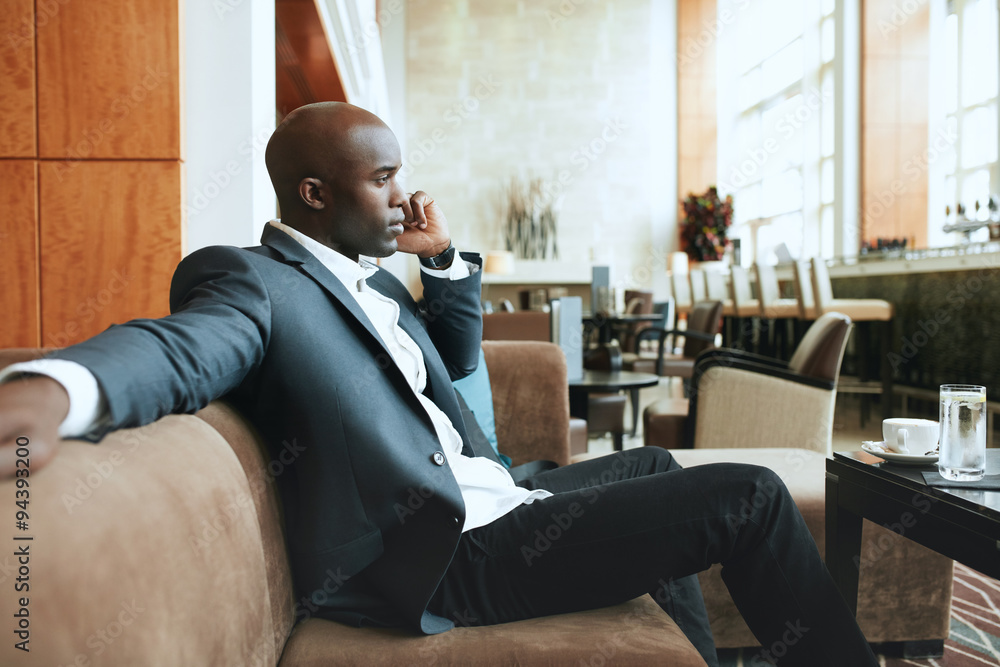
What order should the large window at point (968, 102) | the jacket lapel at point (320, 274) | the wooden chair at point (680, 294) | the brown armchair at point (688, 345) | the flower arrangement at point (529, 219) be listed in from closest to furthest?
the jacket lapel at point (320, 274)
the brown armchair at point (688, 345)
the large window at point (968, 102)
the wooden chair at point (680, 294)
the flower arrangement at point (529, 219)

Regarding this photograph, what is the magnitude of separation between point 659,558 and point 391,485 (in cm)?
40

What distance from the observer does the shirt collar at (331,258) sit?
1.12 meters

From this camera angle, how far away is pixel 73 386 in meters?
0.57

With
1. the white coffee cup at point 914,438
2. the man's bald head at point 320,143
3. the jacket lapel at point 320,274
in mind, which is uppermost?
the man's bald head at point 320,143

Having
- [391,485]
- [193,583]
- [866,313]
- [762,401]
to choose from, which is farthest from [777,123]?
[193,583]

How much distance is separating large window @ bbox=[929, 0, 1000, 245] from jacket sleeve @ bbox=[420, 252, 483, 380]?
5.97 m

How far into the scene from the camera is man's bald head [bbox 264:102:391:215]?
110 cm

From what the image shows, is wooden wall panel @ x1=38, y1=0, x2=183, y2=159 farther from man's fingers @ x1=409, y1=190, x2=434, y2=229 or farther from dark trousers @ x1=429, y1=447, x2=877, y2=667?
dark trousers @ x1=429, y1=447, x2=877, y2=667

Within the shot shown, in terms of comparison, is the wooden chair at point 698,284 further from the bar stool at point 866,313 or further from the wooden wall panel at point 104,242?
the wooden wall panel at point 104,242

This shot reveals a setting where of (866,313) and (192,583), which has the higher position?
(866,313)

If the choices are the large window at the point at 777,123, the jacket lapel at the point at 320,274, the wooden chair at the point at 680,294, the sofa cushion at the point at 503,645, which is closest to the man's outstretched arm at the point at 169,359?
the jacket lapel at the point at 320,274

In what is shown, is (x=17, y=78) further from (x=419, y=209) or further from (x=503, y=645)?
(x=503, y=645)

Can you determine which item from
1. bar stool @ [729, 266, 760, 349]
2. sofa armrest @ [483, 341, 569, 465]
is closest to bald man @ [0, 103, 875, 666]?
sofa armrest @ [483, 341, 569, 465]

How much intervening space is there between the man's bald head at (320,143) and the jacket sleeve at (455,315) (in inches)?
13.1
